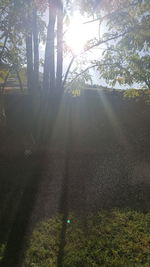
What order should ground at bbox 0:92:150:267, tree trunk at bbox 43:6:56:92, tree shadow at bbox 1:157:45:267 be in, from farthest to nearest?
tree trunk at bbox 43:6:56:92
ground at bbox 0:92:150:267
tree shadow at bbox 1:157:45:267

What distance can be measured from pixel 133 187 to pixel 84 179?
1435mm

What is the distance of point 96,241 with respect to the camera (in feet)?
9.72

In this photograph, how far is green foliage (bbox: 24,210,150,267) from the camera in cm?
260

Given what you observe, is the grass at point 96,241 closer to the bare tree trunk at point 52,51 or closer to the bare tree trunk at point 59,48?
the bare tree trunk at point 59,48

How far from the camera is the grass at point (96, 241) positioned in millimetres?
2602

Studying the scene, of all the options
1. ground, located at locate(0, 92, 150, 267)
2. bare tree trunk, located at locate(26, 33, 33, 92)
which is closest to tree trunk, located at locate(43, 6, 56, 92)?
bare tree trunk, located at locate(26, 33, 33, 92)

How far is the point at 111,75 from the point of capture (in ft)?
15.5

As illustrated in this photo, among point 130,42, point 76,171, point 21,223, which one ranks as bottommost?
point 21,223

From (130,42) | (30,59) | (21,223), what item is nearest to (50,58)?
(30,59)

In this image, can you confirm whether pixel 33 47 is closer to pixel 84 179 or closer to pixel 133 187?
pixel 84 179

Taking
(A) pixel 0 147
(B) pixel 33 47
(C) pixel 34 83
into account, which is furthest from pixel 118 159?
(B) pixel 33 47

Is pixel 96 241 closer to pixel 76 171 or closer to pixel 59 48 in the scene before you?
Answer: pixel 76 171

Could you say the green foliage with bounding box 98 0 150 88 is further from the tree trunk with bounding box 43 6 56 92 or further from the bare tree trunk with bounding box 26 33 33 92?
the bare tree trunk with bounding box 26 33 33 92

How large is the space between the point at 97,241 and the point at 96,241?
0.7 inches
